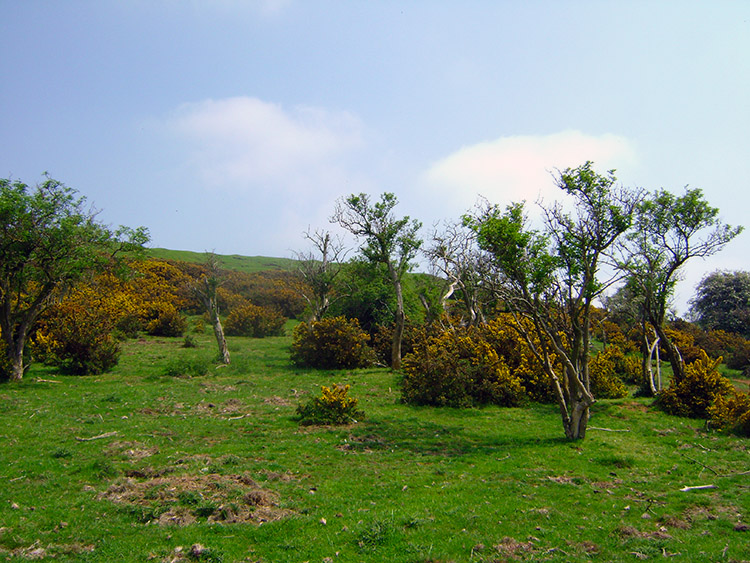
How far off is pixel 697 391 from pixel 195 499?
18067 mm

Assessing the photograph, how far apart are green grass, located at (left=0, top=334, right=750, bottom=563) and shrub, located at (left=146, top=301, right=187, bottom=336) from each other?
18.8 m

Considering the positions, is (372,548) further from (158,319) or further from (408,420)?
(158,319)

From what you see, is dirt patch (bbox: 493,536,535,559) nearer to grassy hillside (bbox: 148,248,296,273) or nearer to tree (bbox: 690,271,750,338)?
tree (bbox: 690,271,750,338)

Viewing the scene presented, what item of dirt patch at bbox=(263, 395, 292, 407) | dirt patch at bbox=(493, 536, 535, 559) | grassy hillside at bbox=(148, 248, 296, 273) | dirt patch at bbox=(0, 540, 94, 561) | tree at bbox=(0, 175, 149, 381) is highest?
grassy hillside at bbox=(148, 248, 296, 273)

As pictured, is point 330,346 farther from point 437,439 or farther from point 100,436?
point 100,436

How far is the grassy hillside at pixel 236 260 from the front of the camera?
237 feet

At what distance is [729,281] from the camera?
43.7 m

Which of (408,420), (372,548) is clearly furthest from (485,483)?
(408,420)

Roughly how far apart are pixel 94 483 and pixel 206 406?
7.20 meters

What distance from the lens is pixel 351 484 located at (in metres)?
9.38

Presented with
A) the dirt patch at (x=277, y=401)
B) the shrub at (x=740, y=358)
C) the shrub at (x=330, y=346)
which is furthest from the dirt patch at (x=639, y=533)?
the shrub at (x=740, y=358)

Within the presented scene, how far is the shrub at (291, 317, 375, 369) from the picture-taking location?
26.5 meters

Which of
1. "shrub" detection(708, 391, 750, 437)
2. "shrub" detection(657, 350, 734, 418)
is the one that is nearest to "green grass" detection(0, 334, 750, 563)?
"shrub" detection(708, 391, 750, 437)

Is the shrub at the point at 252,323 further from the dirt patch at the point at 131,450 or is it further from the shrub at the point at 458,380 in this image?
the dirt patch at the point at 131,450
